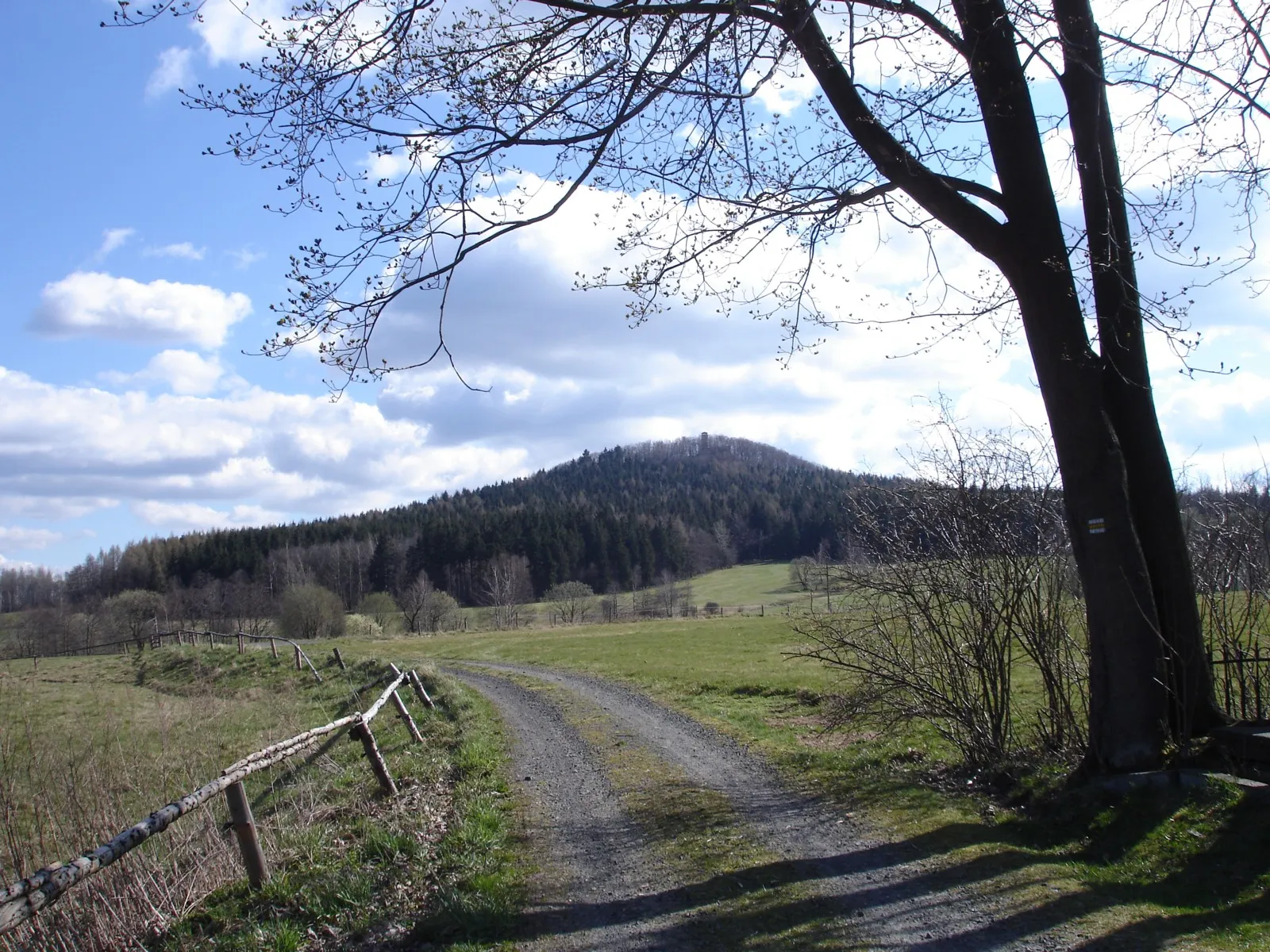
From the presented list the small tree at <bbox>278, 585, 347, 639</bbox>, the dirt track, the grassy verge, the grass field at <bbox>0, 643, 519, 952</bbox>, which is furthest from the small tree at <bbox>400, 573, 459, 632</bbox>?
the dirt track

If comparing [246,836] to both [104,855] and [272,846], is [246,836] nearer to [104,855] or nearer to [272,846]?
[272,846]

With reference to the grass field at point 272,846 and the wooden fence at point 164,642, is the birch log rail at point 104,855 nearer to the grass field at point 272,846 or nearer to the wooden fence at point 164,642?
the grass field at point 272,846

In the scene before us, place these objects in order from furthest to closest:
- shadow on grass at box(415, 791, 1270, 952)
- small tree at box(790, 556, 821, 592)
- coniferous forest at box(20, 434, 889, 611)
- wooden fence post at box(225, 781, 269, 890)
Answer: coniferous forest at box(20, 434, 889, 611)
small tree at box(790, 556, 821, 592)
wooden fence post at box(225, 781, 269, 890)
shadow on grass at box(415, 791, 1270, 952)

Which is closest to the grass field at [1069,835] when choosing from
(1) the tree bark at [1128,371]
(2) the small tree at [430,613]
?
(1) the tree bark at [1128,371]

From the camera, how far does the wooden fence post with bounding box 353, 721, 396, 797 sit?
9.44m

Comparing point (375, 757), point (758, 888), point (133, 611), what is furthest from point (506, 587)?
point (758, 888)

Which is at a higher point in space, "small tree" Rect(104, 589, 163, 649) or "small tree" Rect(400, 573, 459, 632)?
"small tree" Rect(104, 589, 163, 649)

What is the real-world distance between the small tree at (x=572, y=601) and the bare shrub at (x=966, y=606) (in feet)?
200

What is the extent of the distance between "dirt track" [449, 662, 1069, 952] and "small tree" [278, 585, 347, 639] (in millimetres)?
55505

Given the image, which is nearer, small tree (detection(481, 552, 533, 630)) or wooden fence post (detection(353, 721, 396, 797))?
wooden fence post (detection(353, 721, 396, 797))

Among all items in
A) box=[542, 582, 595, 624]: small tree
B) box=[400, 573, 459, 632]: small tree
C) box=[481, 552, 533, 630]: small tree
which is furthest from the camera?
box=[542, 582, 595, 624]: small tree

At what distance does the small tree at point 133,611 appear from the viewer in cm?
5675

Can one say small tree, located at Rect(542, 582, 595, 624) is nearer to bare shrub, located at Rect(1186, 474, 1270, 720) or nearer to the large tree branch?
bare shrub, located at Rect(1186, 474, 1270, 720)

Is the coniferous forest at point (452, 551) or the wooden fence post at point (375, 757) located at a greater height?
the coniferous forest at point (452, 551)
